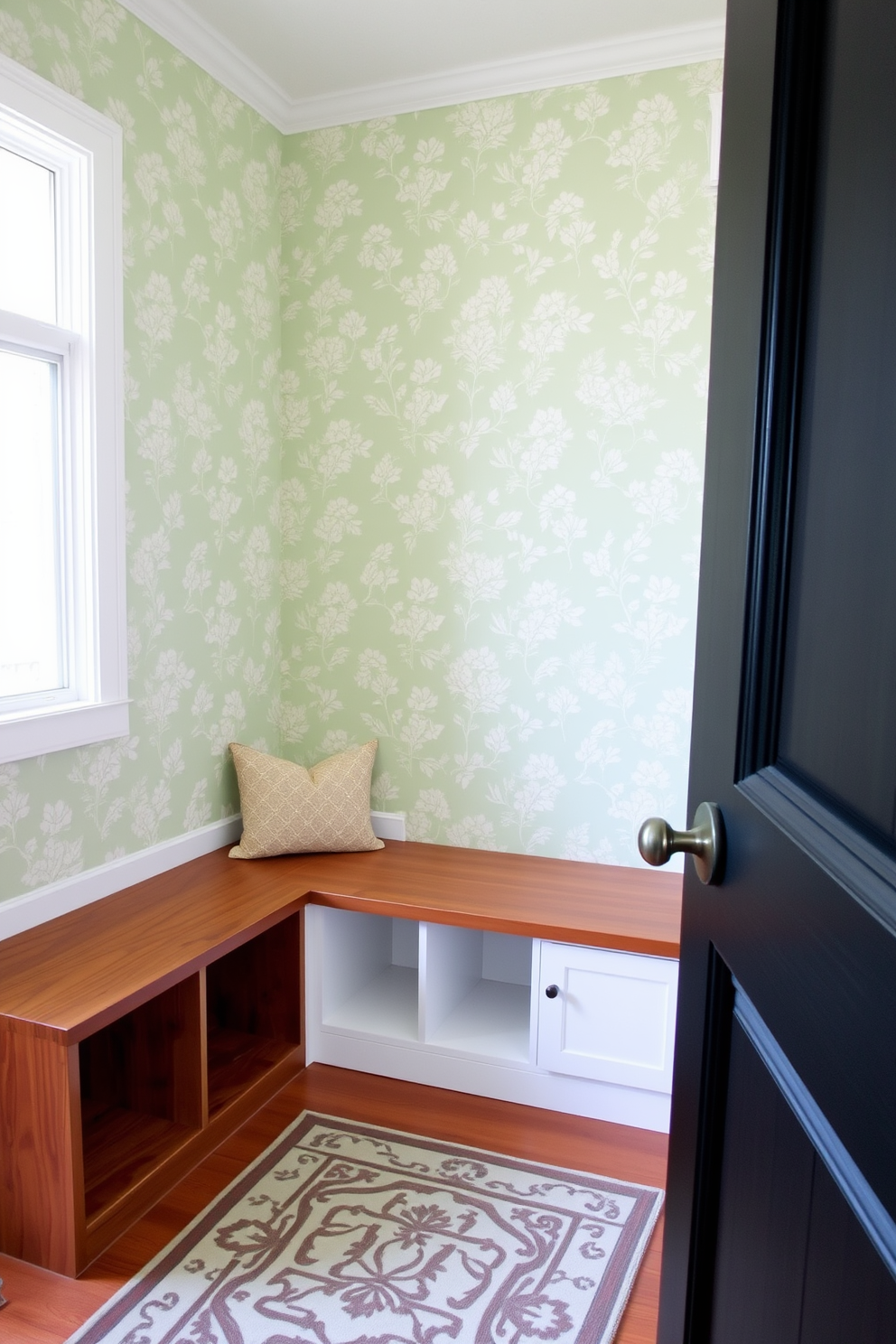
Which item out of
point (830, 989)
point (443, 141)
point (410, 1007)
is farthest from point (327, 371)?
point (830, 989)

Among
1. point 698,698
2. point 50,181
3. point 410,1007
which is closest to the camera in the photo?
point 698,698

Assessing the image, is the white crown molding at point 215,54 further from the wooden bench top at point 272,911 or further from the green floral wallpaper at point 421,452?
the wooden bench top at point 272,911

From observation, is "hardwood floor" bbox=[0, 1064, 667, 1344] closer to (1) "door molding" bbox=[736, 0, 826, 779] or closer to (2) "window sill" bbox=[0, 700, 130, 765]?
(2) "window sill" bbox=[0, 700, 130, 765]

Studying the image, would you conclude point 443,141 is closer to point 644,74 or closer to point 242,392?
point 644,74

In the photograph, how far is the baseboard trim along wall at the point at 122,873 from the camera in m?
2.04

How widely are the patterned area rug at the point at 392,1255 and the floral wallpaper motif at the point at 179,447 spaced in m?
0.84

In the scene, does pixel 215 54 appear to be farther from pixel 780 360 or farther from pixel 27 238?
pixel 780 360

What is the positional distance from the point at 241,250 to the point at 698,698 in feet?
7.51

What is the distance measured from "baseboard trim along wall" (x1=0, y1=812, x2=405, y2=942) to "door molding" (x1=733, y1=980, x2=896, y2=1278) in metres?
1.74

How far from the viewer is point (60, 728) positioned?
2.09m

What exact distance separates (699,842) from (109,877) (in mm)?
1826

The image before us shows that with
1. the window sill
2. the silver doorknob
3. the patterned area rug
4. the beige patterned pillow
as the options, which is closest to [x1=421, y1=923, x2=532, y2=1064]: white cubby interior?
the patterned area rug

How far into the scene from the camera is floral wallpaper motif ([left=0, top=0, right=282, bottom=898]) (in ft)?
6.90

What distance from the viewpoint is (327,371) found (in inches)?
112
